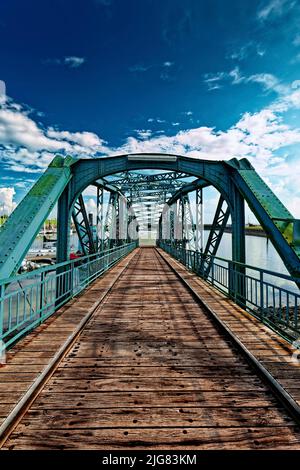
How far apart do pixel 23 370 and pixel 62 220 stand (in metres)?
6.48

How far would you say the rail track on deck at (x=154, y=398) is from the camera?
233 centimetres

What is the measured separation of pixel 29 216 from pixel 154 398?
535 cm

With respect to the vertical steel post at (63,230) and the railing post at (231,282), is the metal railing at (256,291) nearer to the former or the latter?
the railing post at (231,282)

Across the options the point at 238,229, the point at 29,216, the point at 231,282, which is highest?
the point at 29,216

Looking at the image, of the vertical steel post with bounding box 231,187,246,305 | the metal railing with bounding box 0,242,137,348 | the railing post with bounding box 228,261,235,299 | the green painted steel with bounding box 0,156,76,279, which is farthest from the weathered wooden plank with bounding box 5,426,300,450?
the vertical steel post with bounding box 231,187,246,305

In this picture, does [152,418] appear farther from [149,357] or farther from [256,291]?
[256,291]

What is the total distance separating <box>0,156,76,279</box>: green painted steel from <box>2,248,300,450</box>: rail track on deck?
2.09 metres

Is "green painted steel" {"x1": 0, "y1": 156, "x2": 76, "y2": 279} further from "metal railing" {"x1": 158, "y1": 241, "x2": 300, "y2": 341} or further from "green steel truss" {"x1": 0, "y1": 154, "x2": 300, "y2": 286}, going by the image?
"metal railing" {"x1": 158, "y1": 241, "x2": 300, "y2": 341}

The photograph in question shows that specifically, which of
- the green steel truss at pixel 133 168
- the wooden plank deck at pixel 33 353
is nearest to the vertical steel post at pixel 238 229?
the green steel truss at pixel 133 168

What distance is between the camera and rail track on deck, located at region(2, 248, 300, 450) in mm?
2334

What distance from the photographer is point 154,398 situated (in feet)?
9.71

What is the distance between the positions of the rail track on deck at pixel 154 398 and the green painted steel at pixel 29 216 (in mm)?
2094

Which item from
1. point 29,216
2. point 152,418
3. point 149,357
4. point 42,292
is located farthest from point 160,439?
point 29,216
